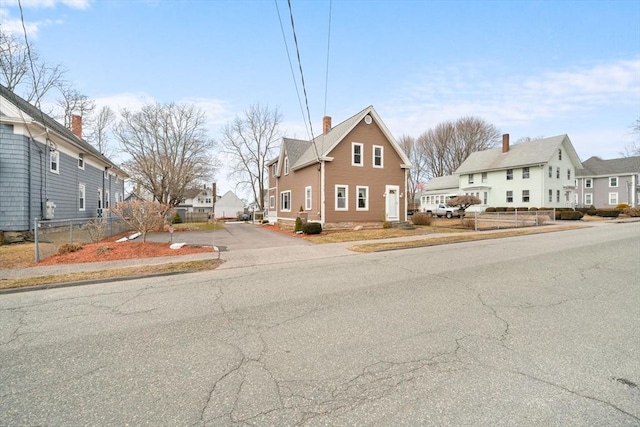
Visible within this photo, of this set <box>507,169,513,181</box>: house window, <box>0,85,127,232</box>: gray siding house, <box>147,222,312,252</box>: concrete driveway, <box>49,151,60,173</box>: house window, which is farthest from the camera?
<box>507,169,513,181</box>: house window

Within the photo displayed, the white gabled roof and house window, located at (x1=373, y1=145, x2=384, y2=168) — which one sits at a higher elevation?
the white gabled roof

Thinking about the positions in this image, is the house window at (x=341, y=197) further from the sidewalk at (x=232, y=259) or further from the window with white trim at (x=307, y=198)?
the sidewalk at (x=232, y=259)

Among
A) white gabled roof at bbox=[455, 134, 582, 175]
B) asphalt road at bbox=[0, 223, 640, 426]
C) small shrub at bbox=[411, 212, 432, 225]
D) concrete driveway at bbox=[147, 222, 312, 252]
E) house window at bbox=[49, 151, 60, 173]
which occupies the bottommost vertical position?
asphalt road at bbox=[0, 223, 640, 426]

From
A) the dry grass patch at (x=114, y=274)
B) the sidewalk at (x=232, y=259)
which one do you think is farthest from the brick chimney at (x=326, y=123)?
the dry grass patch at (x=114, y=274)

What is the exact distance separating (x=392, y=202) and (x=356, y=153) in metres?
4.57

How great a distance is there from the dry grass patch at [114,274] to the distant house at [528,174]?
123ft

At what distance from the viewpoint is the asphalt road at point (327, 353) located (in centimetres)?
241

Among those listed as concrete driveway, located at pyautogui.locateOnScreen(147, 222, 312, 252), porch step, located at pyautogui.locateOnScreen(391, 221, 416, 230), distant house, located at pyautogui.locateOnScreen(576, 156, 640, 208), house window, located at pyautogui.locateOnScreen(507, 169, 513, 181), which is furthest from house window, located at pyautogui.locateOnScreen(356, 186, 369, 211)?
distant house, located at pyautogui.locateOnScreen(576, 156, 640, 208)

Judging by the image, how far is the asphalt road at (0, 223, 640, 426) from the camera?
95.0 inches

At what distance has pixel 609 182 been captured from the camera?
41.6 metres

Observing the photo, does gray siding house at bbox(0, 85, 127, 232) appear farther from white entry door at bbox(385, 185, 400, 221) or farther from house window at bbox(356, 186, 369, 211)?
white entry door at bbox(385, 185, 400, 221)

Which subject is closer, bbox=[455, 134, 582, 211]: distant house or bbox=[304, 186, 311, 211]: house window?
bbox=[304, 186, 311, 211]: house window

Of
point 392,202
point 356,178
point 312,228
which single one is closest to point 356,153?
point 356,178

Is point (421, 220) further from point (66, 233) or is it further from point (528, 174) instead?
point (528, 174)
